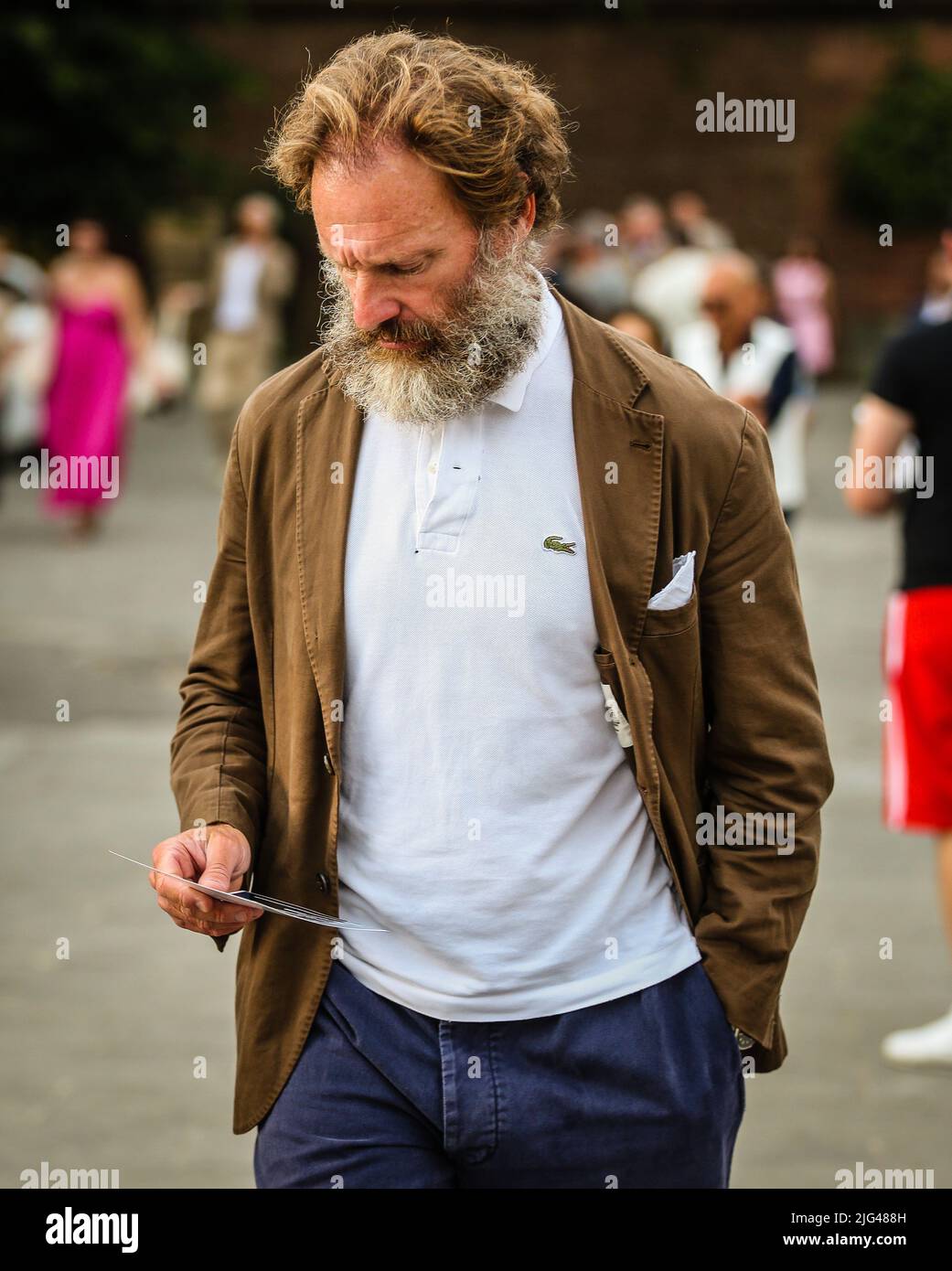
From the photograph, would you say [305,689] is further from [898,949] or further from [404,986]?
[898,949]

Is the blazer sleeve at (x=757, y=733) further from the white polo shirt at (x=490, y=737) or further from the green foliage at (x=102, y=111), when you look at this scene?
the green foliage at (x=102, y=111)

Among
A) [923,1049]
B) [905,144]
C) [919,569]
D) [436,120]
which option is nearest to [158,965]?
[923,1049]

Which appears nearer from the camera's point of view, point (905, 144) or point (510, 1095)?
point (510, 1095)

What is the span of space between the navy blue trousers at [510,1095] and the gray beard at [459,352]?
0.74 metres

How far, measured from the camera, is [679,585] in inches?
89.0

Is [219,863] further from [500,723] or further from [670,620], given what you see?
[670,620]

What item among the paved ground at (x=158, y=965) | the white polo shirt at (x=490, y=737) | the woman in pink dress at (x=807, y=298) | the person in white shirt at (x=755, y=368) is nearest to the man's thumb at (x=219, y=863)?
the white polo shirt at (x=490, y=737)

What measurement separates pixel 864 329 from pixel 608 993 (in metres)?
27.2

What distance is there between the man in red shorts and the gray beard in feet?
8.05

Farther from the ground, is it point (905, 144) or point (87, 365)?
point (905, 144)

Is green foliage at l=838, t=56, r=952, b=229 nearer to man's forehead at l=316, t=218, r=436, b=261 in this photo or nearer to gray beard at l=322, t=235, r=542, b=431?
gray beard at l=322, t=235, r=542, b=431

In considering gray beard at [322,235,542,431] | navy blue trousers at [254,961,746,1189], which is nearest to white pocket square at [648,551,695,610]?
gray beard at [322,235,542,431]

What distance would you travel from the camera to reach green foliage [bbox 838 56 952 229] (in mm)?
27000

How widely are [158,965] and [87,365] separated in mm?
8447
